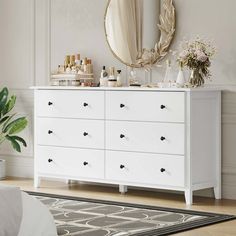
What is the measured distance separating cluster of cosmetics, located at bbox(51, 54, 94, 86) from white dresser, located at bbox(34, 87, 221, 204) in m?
0.23

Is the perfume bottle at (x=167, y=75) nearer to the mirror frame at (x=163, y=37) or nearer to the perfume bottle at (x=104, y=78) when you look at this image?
the mirror frame at (x=163, y=37)

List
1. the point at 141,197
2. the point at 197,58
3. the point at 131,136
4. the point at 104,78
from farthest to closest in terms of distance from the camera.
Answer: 1. the point at 104,78
2. the point at 141,197
3. the point at 131,136
4. the point at 197,58

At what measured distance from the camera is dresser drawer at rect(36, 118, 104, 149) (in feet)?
22.3

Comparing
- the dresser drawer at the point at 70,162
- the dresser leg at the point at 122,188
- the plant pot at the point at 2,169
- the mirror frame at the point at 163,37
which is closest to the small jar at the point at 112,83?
the mirror frame at the point at 163,37

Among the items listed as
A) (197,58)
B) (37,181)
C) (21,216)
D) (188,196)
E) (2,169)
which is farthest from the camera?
(2,169)

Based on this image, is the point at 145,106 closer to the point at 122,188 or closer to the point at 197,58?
the point at 197,58

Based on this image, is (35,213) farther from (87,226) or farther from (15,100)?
(15,100)

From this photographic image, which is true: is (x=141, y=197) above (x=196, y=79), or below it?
below

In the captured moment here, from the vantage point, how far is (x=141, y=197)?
Answer: 264 inches

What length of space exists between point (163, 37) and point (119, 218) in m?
1.87

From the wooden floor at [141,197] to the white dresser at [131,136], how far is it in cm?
12

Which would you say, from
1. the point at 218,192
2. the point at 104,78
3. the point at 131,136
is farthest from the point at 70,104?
the point at 218,192

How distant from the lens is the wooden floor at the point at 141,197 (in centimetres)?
562

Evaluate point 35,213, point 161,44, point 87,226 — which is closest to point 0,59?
point 161,44
